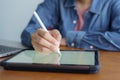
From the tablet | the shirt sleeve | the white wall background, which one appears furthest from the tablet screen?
the white wall background

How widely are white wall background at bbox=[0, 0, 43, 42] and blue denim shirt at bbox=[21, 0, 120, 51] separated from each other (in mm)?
465

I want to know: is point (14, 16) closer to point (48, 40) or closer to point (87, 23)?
point (87, 23)

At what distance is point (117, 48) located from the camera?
2.90 feet

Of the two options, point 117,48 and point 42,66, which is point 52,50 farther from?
point 117,48

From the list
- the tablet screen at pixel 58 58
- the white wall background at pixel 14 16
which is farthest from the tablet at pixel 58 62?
the white wall background at pixel 14 16

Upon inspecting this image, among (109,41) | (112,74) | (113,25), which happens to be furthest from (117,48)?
(112,74)

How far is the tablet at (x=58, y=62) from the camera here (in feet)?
1.84

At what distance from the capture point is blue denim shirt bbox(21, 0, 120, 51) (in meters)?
0.93

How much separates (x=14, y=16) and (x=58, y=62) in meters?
1.31

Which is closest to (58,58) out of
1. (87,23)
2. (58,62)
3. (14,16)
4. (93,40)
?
(58,62)

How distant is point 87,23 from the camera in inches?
46.4

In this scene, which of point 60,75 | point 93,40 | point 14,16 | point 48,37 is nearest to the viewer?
point 60,75

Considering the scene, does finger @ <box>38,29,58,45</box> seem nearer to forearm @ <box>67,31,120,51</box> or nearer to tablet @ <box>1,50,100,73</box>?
tablet @ <box>1,50,100,73</box>

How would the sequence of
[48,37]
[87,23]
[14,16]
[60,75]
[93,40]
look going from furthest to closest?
[14,16] → [87,23] → [93,40] → [48,37] → [60,75]
